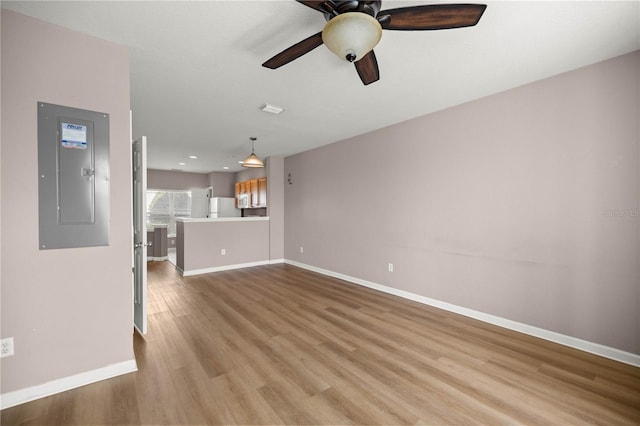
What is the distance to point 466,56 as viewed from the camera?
2.31m

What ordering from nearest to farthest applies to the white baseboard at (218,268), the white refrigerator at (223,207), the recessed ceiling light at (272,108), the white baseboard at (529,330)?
the white baseboard at (529,330) < the recessed ceiling light at (272,108) < the white baseboard at (218,268) < the white refrigerator at (223,207)

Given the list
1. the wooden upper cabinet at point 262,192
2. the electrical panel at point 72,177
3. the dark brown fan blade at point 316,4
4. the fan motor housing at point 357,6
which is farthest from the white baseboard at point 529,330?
the wooden upper cabinet at point 262,192

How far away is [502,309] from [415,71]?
2663 mm

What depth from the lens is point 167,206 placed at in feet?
29.5

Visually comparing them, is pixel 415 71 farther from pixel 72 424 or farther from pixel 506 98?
pixel 72 424

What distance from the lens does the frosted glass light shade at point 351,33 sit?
139 centimetres

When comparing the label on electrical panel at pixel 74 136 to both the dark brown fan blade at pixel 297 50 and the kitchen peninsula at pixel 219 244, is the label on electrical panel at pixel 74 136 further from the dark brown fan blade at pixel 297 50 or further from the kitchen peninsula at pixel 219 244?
the kitchen peninsula at pixel 219 244

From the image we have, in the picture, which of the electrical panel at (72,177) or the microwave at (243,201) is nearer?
the electrical panel at (72,177)

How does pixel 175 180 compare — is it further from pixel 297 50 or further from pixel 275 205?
pixel 297 50

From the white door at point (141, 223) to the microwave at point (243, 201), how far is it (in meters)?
5.10

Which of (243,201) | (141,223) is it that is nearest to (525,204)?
(141,223)

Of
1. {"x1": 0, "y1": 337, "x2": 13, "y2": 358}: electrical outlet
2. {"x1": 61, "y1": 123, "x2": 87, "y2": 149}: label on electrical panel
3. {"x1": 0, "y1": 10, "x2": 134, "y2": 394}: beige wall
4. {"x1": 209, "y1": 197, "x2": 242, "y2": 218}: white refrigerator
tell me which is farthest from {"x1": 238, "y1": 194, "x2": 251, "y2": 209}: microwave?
{"x1": 0, "y1": 337, "x2": 13, "y2": 358}: electrical outlet

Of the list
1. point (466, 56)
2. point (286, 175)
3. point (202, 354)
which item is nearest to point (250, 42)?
point (466, 56)

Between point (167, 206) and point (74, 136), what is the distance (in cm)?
776
